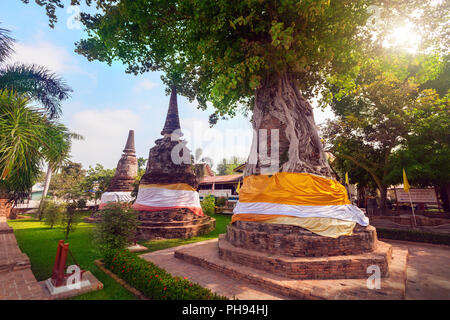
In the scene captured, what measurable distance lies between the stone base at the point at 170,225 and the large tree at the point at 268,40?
210 inches

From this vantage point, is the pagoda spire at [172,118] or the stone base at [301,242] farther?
the pagoda spire at [172,118]

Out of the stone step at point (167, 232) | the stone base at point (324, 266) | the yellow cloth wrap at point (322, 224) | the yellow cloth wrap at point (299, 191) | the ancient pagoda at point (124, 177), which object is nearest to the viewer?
the stone base at point (324, 266)

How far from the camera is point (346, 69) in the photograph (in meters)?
8.49

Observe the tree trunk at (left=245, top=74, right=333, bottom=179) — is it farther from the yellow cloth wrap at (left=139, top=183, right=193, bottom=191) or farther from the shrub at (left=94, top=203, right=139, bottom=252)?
the yellow cloth wrap at (left=139, top=183, right=193, bottom=191)

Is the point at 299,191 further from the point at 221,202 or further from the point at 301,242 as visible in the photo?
the point at 221,202

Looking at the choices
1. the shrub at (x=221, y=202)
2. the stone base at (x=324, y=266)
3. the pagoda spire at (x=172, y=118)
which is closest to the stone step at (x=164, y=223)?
the pagoda spire at (x=172, y=118)

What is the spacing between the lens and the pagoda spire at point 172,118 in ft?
43.7

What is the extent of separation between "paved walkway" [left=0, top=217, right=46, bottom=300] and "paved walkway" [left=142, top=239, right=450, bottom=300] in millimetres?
2942

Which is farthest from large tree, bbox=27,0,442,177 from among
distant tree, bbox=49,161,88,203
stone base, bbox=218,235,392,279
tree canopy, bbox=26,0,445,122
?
distant tree, bbox=49,161,88,203

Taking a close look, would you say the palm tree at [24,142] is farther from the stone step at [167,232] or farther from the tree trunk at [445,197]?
the tree trunk at [445,197]

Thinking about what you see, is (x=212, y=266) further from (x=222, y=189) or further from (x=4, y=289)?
(x=222, y=189)

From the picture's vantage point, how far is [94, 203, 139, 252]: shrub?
21.4ft
